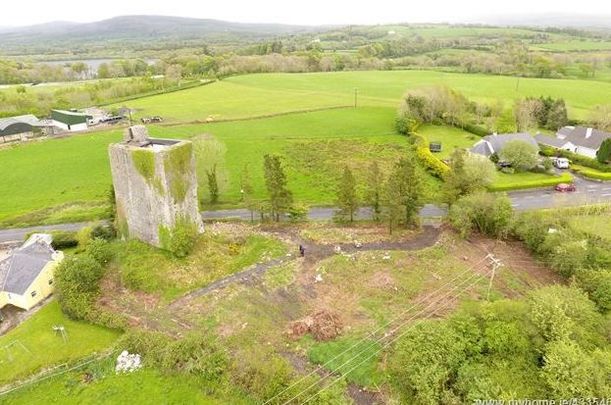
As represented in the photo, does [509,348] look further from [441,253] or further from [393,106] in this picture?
[393,106]

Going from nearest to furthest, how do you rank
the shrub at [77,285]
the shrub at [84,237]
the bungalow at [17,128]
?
the shrub at [77,285] < the shrub at [84,237] < the bungalow at [17,128]

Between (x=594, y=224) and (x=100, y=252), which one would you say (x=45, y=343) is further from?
(x=594, y=224)

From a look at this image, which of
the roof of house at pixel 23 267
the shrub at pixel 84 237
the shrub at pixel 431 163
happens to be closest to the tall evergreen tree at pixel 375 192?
the shrub at pixel 431 163

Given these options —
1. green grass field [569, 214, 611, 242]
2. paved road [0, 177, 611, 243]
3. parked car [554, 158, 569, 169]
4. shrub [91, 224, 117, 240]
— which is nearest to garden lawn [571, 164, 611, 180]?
parked car [554, 158, 569, 169]

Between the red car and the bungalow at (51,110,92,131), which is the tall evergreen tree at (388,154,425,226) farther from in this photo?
the bungalow at (51,110,92,131)

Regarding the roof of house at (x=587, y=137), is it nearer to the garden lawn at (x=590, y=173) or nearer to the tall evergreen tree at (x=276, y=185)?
the garden lawn at (x=590, y=173)

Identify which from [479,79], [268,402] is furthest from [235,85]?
[268,402]
